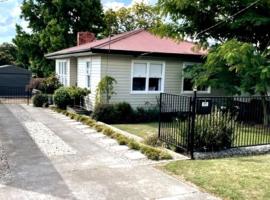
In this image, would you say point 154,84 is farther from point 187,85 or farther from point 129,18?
point 129,18

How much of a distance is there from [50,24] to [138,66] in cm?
1760

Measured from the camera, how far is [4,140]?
386 inches

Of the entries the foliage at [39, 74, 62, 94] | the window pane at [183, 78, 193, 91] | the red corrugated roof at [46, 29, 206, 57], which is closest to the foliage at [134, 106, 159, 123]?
the window pane at [183, 78, 193, 91]

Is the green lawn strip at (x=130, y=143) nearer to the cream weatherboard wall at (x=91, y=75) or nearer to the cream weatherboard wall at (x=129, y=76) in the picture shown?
the cream weatherboard wall at (x=91, y=75)

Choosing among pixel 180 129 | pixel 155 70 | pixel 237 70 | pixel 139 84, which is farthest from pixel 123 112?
pixel 180 129

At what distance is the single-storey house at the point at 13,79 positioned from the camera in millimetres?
27734

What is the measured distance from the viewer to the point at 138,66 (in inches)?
613

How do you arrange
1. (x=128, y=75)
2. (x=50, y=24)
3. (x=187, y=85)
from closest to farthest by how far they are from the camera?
1. (x=128, y=75)
2. (x=187, y=85)
3. (x=50, y=24)

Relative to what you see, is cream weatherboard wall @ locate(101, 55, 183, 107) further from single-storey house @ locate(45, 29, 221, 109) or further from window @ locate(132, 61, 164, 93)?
window @ locate(132, 61, 164, 93)

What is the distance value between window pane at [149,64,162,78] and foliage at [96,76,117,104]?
193 cm

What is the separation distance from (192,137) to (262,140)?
3.00m

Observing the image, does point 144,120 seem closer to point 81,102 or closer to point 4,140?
point 81,102

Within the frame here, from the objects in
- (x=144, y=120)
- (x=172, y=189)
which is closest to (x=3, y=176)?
(x=172, y=189)

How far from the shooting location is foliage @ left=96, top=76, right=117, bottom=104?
46.7 ft
